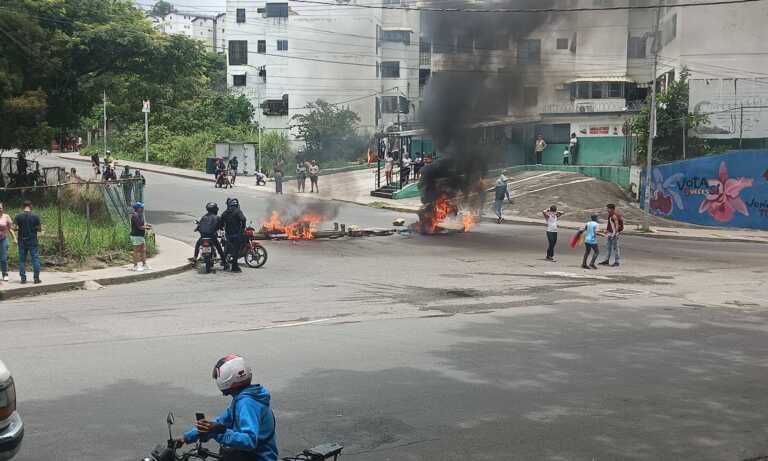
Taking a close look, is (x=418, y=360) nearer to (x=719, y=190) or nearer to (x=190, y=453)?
(x=190, y=453)

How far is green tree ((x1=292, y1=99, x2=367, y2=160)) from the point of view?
3791 centimetres

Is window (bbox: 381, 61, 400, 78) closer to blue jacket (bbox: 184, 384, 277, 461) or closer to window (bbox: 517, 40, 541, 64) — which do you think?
window (bbox: 517, 40, 541, 64)

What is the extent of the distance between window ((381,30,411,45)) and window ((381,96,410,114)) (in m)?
3.64

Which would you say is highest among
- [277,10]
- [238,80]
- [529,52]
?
[277,10]

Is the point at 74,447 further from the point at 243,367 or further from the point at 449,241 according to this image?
the point at 449,241

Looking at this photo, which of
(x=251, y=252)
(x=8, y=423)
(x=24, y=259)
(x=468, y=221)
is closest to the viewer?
(x=8, y=423)

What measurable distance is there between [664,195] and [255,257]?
21.4m

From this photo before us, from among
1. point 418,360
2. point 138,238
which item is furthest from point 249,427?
point 138,238

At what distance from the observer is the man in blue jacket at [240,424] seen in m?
4.34

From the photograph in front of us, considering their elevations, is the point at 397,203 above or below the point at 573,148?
below

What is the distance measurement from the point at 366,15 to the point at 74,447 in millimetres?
40042

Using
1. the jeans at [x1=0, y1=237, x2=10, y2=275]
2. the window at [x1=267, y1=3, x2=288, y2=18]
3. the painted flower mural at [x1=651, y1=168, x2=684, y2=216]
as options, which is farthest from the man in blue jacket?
the window at [x1=267, y1=3, x2=288, y2=18]

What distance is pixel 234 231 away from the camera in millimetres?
17297

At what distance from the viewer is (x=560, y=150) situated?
43844 mm
